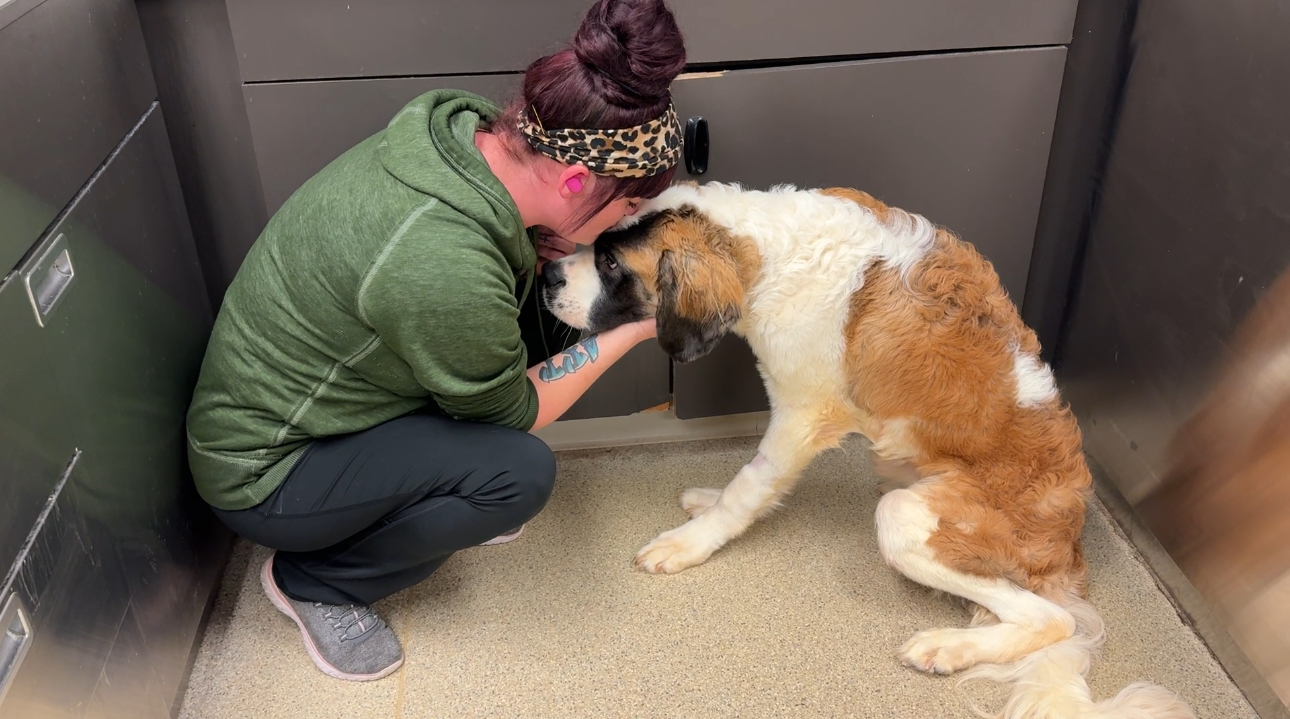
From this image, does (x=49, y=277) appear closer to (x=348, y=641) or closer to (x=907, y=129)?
(x=348, y=641)

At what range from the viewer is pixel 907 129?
1820mm

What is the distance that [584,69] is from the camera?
3.97ft

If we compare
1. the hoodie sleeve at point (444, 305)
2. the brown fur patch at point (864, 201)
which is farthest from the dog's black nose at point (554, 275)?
the brown fur patch at point (864, 201)

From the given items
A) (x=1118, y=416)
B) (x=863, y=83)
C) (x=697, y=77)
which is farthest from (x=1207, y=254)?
(x=697, y=77)

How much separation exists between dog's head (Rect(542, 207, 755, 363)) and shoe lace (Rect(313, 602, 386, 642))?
2.13ft

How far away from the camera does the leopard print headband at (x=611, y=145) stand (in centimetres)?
126

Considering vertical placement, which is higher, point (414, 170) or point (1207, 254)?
point (414, 170)

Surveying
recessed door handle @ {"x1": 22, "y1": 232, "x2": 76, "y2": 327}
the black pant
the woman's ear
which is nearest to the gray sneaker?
the black pant

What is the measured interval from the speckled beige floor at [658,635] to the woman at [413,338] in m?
0.10

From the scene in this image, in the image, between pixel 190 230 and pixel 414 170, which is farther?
pixel 190 230

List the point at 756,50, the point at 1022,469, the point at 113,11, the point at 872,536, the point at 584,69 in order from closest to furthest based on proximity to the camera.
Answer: the point at 584,69 → the point at 113,11 → the point at 1022,469 → the point at 756,50 → the point at 872,536

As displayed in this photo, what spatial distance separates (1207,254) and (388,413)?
146 centimetres

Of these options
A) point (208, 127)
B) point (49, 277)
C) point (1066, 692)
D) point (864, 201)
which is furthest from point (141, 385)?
point (1066, 692)

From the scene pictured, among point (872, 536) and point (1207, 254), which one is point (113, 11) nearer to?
point (872, 536)
